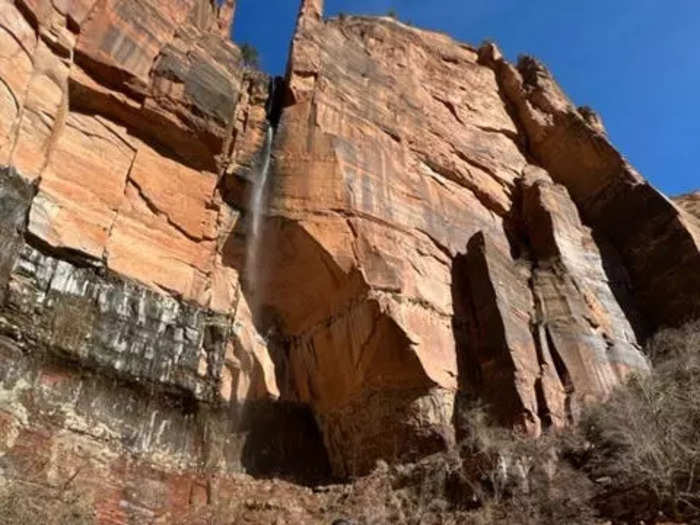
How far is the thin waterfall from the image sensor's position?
19234 millimetres

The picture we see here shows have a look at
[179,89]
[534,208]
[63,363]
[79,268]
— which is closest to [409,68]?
[534,208]

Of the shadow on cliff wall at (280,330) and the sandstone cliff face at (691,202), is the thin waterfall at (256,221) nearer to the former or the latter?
the shadow on cliff wall at (280,330)

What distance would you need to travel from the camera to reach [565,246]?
910 inches

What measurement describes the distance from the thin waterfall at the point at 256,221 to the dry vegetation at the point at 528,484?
19.0 ft

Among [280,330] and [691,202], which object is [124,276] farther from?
[691,202]

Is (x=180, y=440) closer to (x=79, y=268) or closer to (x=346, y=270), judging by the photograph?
(x=79, y=268)

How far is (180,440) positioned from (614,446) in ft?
32.0

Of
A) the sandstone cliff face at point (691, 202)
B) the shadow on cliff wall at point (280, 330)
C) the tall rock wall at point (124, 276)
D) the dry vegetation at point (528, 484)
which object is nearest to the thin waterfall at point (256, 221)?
the shadow on cliff wall at point (280, 330)

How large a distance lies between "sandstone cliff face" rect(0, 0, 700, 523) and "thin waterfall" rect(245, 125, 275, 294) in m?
0.18

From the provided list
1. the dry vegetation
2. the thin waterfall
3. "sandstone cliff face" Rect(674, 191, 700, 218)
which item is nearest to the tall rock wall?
the thin waterfall

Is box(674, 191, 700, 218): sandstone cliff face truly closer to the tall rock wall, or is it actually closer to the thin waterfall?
the thin waterfall

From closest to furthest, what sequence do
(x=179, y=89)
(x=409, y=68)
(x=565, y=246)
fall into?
(x=179, y=89), (x=565, y=246), (x=409, y=68)

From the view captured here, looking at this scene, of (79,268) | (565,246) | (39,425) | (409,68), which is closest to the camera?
(39,425)

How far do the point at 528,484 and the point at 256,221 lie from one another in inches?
414
